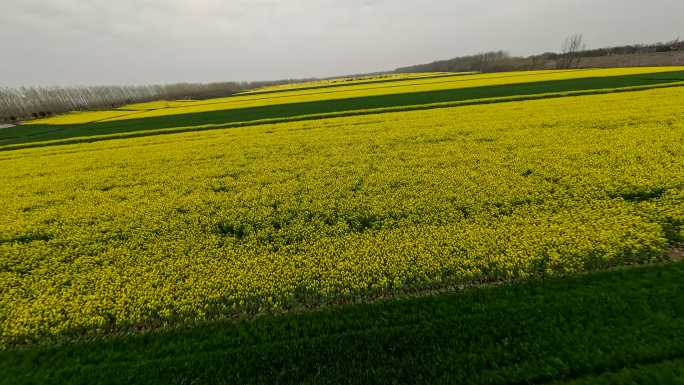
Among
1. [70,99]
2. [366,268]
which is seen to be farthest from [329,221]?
[70,99]

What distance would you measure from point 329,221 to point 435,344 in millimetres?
5515

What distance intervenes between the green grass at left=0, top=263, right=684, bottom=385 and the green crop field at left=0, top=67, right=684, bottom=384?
0.03 meters

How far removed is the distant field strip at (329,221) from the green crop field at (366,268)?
69mm

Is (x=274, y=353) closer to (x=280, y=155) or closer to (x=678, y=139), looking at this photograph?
(x=280, y=155)

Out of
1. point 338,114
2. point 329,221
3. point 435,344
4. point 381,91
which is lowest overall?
point 435,344

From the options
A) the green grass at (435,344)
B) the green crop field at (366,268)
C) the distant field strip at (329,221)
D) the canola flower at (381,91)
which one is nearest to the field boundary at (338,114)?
the distant field strip at (329,221)

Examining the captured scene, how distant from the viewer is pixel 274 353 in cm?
552

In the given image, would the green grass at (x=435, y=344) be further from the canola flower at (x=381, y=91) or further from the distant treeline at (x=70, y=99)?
the distant treeline at (x=70, y=99)

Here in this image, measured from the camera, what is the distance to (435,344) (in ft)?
17.6

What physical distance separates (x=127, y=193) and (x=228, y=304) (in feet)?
35.2

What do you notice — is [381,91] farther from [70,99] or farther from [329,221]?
[70,99]

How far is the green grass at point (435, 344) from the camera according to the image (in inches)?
190

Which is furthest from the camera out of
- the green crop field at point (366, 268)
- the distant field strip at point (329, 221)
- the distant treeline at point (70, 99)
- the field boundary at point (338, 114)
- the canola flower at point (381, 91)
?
the distant treeline at point (70, 99)

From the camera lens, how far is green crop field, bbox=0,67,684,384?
17.2ft
